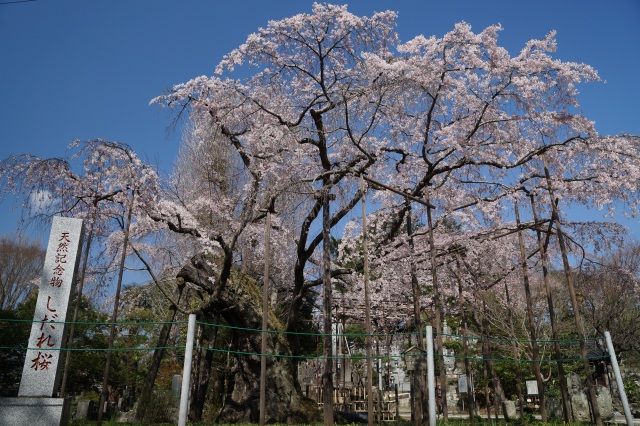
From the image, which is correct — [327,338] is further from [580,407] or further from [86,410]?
[86,410]

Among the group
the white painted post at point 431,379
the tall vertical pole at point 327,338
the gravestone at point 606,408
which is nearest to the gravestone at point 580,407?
the gravestone at point 606,408

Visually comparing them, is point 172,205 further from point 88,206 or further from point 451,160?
point 451,160

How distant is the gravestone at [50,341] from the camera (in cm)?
632

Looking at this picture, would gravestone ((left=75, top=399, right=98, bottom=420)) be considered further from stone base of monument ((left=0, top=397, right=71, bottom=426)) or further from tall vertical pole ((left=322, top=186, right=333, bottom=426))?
tall vertical pole ((left=322, top=186, right=333, bottom=426))

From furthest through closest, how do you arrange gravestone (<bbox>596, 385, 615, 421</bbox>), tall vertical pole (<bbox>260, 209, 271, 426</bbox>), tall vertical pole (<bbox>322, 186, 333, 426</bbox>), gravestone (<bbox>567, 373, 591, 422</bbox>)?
gravestone (<bbox>567, 373, 591, 422</bbox>), gravestone (<bbox>596, 385, 615, 421</bbox>), tall vertical pole (<bbox>322, 186, 333, 426</bbox>), tall vertical pole (<bbox>260, 209, 271, 426</bbox>)

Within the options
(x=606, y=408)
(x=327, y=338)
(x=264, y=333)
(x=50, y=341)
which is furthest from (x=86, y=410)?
(x=606, y=408)

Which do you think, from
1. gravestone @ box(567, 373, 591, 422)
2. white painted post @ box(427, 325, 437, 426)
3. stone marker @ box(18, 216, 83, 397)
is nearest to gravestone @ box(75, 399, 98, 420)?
stone marker @ box(18, 216, 83, 397)

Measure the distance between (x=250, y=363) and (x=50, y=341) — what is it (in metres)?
6.60

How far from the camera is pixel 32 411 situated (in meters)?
6.33

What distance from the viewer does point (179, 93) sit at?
11.4 meters

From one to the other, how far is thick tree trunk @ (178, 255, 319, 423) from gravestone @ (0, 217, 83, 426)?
445 centimetres

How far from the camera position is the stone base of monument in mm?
6219

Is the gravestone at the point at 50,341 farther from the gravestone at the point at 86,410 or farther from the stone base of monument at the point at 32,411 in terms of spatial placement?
the gravestone at the point at 86,410

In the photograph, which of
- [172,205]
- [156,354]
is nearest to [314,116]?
[172,205]
